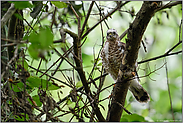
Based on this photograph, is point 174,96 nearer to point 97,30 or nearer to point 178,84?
point 178,84

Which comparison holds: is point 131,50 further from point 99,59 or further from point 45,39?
point 45,39

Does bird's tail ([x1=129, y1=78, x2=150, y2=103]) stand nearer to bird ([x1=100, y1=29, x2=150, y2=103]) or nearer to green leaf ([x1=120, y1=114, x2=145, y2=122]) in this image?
bird ([x1=100, y1=29, x2=150, y2=103])

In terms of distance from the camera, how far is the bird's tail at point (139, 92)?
107 inches

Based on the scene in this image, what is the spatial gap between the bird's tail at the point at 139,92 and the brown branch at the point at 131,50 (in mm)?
882

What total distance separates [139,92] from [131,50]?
131cm

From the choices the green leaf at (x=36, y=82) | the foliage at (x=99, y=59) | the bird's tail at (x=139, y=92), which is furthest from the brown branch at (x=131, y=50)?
the bird's tail at (x=139, y=92)

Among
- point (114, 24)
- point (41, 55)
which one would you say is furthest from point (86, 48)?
point (41, 55)

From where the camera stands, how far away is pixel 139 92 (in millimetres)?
2816

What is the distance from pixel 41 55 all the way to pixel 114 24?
10.9ft

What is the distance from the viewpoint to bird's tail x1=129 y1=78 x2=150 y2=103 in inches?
107

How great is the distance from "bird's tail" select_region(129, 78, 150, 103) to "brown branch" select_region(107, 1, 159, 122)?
0.88m

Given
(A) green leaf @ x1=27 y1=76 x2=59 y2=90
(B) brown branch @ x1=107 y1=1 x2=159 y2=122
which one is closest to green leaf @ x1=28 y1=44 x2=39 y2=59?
(A) green leaf @ x1=27 y1=76 x2=59 y2=90

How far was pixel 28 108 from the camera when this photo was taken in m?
1.21

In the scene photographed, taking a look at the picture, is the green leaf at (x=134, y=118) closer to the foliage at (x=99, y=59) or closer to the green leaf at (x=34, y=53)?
the foliage at (x=99, y=59)
